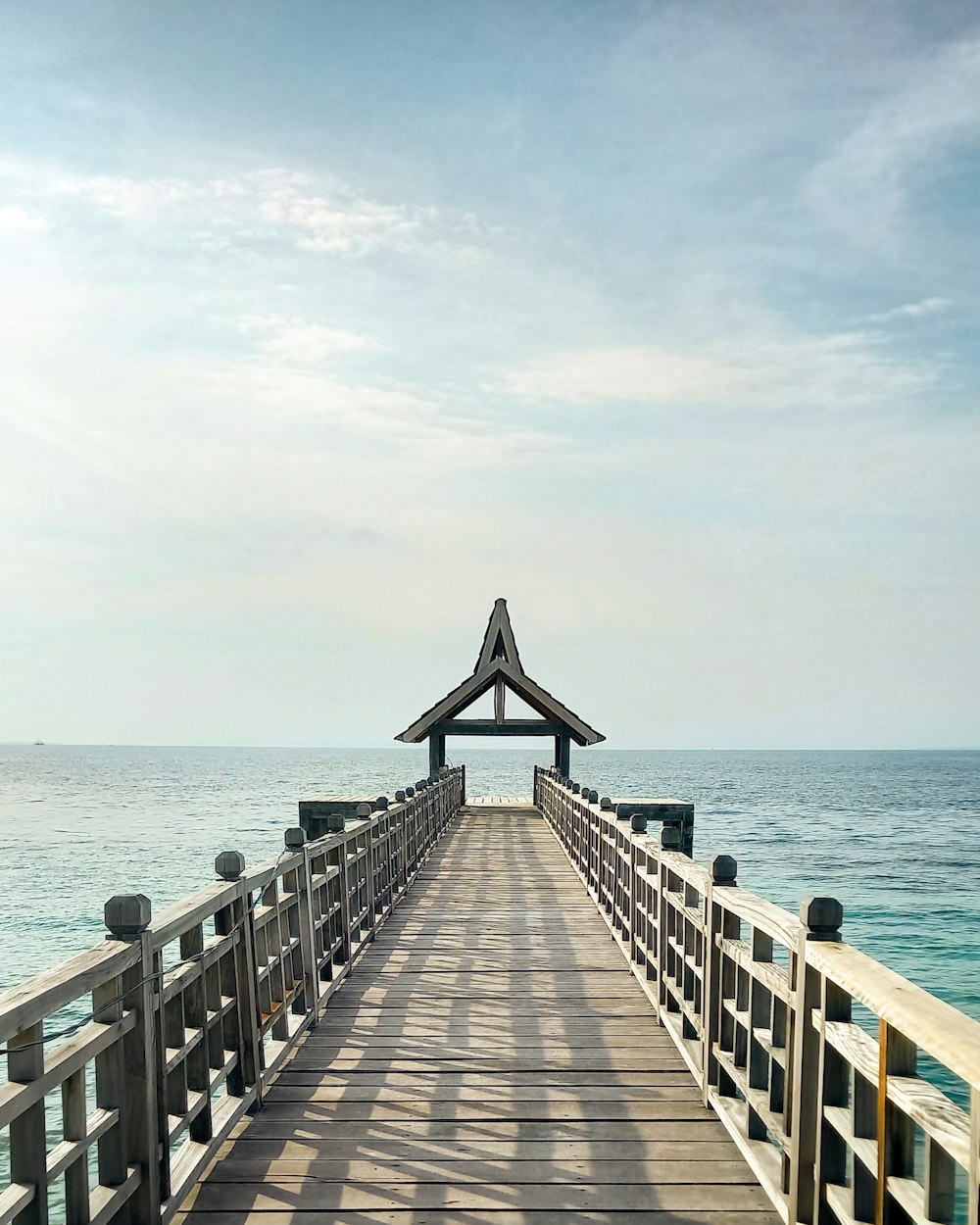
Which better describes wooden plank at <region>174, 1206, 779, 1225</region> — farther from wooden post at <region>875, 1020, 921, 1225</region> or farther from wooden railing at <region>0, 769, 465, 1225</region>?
wooden post at <region>875, 1020, 921, 1225</region>

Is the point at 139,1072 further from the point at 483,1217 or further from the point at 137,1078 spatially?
the point at 483,1217

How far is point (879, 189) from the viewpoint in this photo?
12.9 meters

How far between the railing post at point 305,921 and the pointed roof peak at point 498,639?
1741 centimetres

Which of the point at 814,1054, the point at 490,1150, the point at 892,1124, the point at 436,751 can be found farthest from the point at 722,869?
the point at 436,751

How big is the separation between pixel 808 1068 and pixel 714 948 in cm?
150

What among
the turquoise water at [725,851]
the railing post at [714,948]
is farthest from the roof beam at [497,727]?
the railing post at [714,948]

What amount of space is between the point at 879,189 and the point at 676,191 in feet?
8.63

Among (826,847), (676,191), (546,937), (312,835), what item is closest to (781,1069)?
(546,937)

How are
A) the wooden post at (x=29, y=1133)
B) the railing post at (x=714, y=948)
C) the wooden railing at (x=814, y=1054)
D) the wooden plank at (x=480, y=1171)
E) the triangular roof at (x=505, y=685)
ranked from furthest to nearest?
the triangular roof at (x=505, y=685) < the railing post at (x=714, y=948) < the wooden plank at (x=480, y=1171) < the wooden post at (x=29, y=1133) < the wooden railing at (x=814, y=1054)

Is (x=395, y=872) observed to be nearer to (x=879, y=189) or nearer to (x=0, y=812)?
(x=879, y=189)

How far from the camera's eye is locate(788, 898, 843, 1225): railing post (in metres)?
3.31

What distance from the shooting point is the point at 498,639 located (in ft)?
81.3

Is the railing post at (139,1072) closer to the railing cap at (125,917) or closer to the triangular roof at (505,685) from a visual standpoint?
the railing cap at (125,917)

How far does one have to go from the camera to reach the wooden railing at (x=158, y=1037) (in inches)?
105
